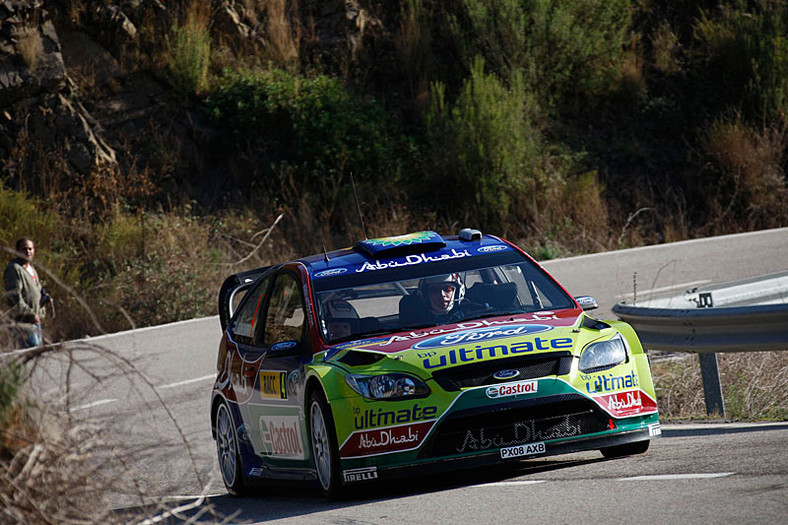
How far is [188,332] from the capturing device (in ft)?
53.2

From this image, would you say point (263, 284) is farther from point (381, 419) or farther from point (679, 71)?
point (679, 71)

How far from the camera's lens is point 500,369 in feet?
23.4

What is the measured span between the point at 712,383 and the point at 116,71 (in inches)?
682

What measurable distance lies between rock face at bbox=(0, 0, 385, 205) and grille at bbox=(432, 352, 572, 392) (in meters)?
16.3

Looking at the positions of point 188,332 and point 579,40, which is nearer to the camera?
point 188,332

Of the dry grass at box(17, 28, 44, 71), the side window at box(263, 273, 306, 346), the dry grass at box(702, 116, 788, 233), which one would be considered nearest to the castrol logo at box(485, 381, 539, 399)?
the side window at box(263, 273, 306, 346)

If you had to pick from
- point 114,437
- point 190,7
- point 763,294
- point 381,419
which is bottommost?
point 763,294

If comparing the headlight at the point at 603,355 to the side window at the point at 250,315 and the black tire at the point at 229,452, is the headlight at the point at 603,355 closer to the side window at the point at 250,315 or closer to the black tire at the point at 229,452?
the side window at the point at 250,315

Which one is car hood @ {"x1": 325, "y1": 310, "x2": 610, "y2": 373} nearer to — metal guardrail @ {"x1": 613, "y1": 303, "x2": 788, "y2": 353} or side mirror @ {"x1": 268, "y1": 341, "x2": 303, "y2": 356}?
side mirror @ {"x1": 268, "y1": 341, "x2": 303, "y2": 356}

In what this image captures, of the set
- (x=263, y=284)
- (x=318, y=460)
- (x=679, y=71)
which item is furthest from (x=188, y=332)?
(x=679, y=71)

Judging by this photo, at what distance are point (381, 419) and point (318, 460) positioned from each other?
2.30ft

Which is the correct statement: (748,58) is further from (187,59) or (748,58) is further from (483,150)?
(187,59)

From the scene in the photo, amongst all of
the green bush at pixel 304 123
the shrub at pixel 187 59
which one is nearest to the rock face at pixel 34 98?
the shrub at pixel 187 59

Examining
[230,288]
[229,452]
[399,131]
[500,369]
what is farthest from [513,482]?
[399,131]
